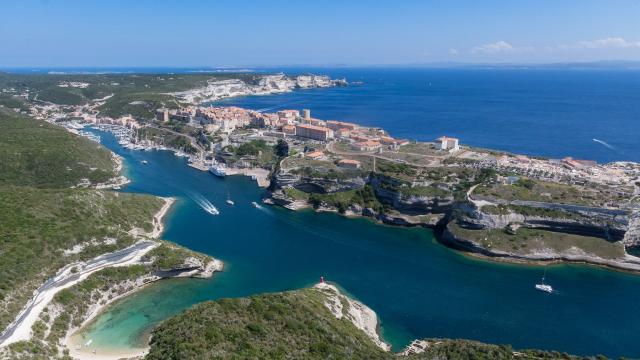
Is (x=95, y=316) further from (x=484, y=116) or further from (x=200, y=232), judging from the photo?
(x=484, y=116)

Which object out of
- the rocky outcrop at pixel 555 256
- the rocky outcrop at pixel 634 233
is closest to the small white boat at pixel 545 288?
the rocky outcrop at pixel 555 256

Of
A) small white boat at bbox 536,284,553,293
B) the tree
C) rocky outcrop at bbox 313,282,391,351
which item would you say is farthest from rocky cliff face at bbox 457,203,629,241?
the tree

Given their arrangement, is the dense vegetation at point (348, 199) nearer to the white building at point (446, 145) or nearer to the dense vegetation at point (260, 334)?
the white building at point (446, 145)

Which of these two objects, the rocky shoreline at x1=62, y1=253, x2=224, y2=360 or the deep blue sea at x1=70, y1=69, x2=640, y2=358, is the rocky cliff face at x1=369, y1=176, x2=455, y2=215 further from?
the rocky shoreline at x1=62, y1=253, x2=224, y2=360

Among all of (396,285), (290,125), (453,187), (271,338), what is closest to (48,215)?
(271,338)

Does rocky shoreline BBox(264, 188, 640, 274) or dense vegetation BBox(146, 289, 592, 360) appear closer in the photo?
dense vegetation BBox(146, 289, 592, 360)

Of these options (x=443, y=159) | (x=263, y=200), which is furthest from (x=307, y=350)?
(x=443, y=159)

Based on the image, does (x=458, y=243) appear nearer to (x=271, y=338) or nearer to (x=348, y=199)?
(x=348, y=199)

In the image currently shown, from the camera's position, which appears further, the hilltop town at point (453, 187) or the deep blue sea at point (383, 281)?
the hilltop town at point (453, 187)
